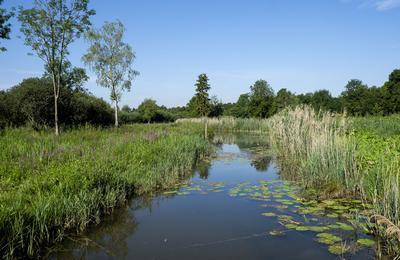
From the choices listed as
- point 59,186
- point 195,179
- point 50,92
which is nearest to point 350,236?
point 59,186

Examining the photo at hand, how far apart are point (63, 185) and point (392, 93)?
4984cm

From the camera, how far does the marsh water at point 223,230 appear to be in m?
4.48

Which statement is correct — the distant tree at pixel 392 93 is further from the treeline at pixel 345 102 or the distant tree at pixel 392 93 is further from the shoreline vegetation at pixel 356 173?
the shoreline vegetation at pixel 356 173

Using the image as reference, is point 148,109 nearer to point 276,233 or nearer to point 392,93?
point 392,93

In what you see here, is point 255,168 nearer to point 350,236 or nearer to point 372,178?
point 372,178

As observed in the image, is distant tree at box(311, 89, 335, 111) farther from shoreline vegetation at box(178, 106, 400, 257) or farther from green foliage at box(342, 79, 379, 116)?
shoreline vegetation at box(178, 106, 400, 257)

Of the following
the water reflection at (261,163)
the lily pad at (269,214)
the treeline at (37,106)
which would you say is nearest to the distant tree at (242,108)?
the treeline at (37,106)

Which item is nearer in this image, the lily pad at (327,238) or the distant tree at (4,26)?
Result: the lily pad at (327,238)

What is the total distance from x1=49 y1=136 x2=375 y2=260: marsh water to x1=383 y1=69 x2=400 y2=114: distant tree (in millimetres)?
43459

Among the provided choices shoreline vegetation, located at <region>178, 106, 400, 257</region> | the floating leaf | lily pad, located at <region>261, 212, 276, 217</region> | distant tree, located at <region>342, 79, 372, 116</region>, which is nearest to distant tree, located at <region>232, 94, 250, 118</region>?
distant tree, located at <region>342, 79, 372, 116</region>

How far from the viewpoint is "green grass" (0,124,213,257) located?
427cm

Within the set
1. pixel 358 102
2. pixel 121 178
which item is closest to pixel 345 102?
pixel 358 102

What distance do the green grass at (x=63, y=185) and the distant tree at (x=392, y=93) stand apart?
4299 cm

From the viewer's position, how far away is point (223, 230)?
5461mm
